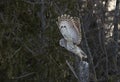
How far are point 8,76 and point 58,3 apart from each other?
84 cm

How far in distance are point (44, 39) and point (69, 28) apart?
1.42 m

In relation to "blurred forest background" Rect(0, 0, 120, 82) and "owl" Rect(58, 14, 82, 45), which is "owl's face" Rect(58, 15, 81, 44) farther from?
"blurred forest background" Rect(0, 0, 120, 82)

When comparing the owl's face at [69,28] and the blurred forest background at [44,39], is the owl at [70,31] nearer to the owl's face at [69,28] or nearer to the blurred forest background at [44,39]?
the owl's face at [69,28]

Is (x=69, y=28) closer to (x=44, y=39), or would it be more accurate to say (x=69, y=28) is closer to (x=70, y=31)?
(x=70, y=31)

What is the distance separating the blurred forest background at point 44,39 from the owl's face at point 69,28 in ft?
4.30

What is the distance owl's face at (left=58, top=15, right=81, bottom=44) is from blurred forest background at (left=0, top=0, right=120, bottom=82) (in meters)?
1.31

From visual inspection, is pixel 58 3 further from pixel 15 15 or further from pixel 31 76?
pixel 31 76

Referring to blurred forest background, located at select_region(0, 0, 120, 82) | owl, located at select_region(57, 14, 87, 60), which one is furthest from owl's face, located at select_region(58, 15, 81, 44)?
blurred forest background, located at select_region(0, 0, 120, 82)

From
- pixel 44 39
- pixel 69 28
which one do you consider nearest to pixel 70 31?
pixel 69 28

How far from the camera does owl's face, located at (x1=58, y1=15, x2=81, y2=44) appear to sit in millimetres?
1626

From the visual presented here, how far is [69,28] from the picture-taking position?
1.63 meters

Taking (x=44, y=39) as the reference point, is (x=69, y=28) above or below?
above

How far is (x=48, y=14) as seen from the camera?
3.08 metres

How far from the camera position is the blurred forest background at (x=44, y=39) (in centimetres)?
304
